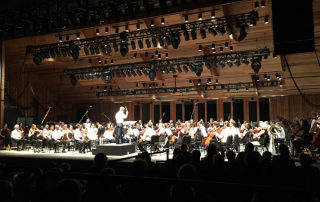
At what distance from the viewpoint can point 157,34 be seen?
9734 millimetres

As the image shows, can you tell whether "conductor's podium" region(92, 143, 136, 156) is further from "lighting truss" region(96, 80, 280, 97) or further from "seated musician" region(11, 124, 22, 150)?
"lighting truss" region(96, 80, 280, 97)

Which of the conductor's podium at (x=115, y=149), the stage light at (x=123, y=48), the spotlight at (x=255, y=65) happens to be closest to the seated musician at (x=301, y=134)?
the spotlight at (x=255, y=65)

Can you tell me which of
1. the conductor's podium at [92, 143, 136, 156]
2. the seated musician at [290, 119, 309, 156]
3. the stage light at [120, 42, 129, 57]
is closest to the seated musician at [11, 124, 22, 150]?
the conductor's podium at [92, 143, 136, 156]

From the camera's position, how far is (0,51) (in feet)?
28.6

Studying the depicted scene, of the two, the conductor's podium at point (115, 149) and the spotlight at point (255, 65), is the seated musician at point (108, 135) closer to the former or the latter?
the conductor's podium at point (115, 149)

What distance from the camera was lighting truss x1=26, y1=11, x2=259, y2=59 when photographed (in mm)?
9078

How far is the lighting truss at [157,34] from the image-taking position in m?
9.08

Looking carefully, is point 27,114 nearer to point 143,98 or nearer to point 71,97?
point 71,97

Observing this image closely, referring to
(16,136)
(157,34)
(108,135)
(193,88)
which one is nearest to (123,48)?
(157,34)

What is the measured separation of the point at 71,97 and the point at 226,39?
11.8 meters

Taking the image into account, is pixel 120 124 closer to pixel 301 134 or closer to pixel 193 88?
pixel 301 134

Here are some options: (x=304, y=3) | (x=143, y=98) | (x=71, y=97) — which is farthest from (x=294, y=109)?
(x=71, y=97)

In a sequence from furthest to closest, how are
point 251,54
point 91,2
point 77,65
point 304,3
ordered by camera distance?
point 77,65 → point 251,54 → point 91,2 → point 304,3

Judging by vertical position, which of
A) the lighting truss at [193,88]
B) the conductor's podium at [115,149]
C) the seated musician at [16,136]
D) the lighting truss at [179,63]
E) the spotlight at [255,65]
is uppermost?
the lighting truss at [179,63]
